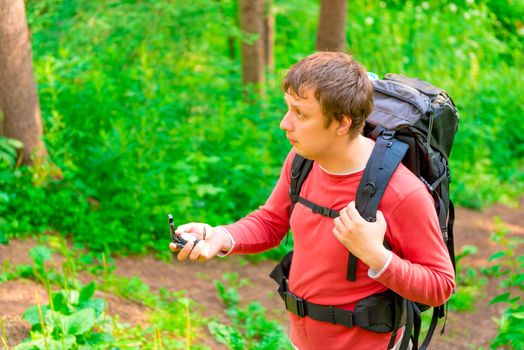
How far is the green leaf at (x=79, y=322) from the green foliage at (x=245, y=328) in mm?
943

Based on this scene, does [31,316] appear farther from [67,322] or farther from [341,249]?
[341,249]

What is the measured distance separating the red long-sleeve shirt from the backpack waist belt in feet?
0.10

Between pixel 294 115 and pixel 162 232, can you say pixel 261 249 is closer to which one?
pixel 294 115

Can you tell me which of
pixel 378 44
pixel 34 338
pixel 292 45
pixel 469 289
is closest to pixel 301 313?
pixel 34 338

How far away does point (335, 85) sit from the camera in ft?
7.73

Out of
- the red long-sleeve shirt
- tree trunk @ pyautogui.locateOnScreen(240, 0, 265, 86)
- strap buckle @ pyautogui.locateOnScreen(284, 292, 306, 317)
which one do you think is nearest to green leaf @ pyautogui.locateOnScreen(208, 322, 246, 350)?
the red long-sleeve shirt

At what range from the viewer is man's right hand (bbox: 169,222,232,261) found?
2.55 meters

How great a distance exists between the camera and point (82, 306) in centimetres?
418

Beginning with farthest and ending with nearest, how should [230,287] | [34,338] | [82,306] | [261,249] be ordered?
1. [230,287]
2. [82,306]
3. [34,338]
4. [261,249]

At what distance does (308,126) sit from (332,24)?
700 centimetres

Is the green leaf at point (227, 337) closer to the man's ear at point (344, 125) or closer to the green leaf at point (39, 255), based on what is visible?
the green leaf at point (39, 255)

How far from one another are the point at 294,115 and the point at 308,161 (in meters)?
0.39

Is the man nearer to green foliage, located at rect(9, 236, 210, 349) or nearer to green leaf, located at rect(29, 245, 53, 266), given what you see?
green foliage, located at rect(9, 236, 210, 349)

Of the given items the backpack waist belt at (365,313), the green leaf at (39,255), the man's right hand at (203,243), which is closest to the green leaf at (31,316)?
the green leaf at (39,255)
